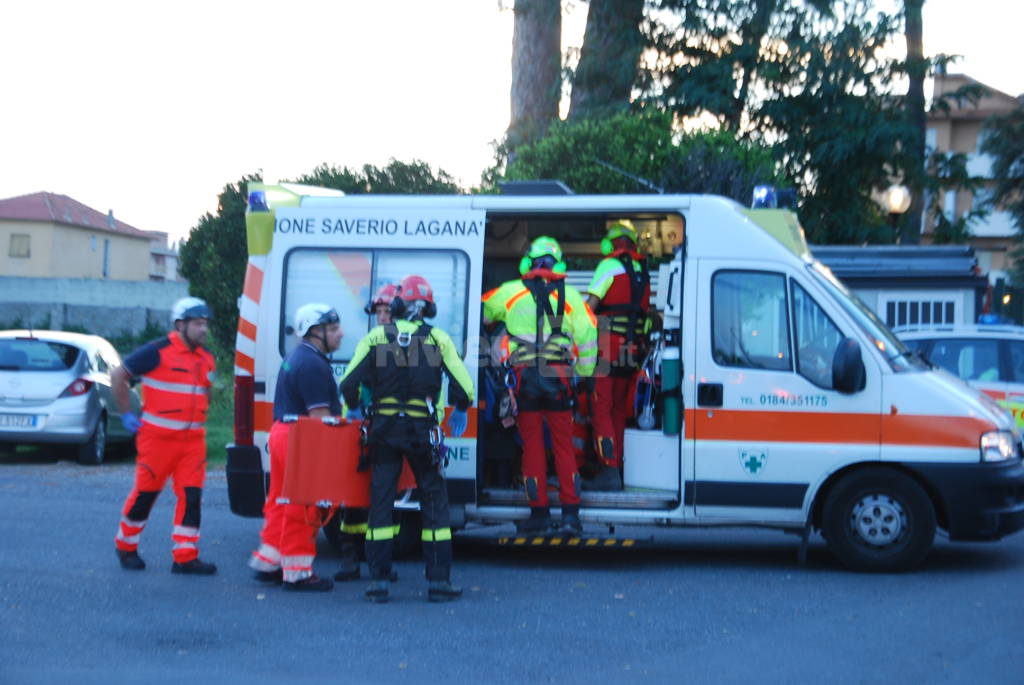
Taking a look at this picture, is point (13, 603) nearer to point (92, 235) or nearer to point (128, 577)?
point (128, 577)

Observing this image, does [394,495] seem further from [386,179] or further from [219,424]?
[386,179]

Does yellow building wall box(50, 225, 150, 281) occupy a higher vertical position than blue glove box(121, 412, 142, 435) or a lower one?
higher

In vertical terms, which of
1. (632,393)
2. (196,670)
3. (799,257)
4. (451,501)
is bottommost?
(196,670)

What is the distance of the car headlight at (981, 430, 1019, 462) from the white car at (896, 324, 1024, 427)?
3.97 m

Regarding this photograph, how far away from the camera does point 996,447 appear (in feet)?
27.6

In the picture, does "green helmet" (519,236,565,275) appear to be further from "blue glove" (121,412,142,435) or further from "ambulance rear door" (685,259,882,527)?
"blue glove" (121,412,142,435)

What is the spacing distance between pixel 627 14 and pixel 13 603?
17.2 m

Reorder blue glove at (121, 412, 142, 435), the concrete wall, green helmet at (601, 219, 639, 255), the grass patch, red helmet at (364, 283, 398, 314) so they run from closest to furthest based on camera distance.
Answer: red helmet at (364, 283, 398, 314) < blue glove at (121, 412, 142, 435) < green helmet at (601, 219, 639, 255) < the grass patch < the concrete wall

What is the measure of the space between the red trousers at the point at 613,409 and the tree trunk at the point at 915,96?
45.5 feet

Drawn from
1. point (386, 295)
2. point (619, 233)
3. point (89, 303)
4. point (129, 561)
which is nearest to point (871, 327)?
point (619, 233)

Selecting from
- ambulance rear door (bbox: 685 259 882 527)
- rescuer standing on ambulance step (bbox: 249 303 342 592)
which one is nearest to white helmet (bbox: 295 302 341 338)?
rescuer standing on ambulance step (bbox: 249 303 342 592)

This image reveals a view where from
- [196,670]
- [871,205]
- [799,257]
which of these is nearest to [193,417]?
[196,670]

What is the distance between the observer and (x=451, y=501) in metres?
8.91

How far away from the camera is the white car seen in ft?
40.7
